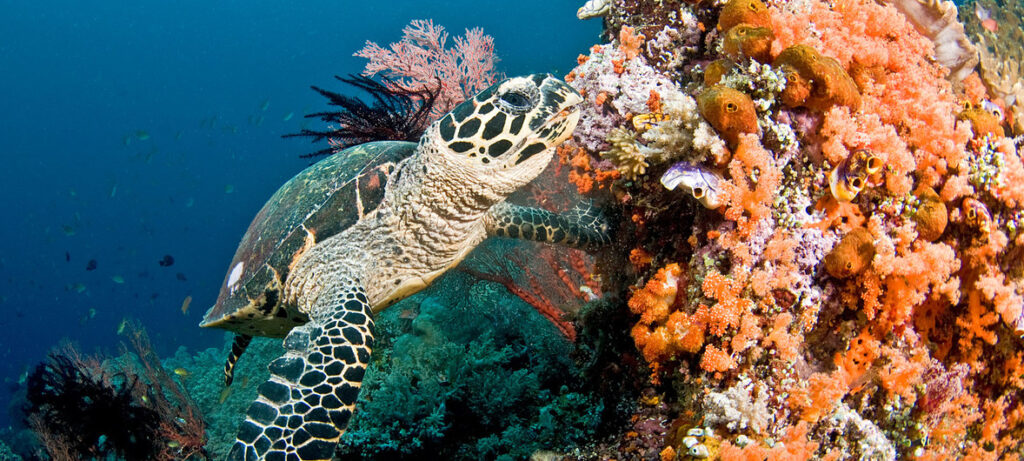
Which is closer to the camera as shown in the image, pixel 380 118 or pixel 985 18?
pixel 985 18

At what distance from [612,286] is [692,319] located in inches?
43.8

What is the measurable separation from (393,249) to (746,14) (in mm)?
2449

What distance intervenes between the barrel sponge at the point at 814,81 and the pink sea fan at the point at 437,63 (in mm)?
3824

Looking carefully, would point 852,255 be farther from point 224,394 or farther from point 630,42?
point 224,394

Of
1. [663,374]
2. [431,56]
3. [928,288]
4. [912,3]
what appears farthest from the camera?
[431,56]

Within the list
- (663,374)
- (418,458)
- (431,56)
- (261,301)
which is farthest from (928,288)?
(431,56)

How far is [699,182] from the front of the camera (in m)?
1.87

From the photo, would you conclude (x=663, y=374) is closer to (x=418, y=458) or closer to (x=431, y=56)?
(x=418, y=458)

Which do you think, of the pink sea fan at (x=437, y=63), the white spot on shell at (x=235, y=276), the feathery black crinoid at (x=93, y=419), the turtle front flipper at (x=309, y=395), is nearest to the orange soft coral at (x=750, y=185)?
the turtle front flipper at (x=309, y=395)

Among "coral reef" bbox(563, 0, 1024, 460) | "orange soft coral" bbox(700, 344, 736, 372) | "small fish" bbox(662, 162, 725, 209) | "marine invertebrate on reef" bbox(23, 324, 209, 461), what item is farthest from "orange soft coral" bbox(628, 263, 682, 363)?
"marine invertebrate on reef" bbox(23, 324, 209, 461)

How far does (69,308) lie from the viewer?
52.6 m

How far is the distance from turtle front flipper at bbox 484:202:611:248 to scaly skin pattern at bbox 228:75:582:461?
0.15 m

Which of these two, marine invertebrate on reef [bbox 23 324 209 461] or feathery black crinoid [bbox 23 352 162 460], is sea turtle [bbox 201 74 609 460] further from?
feathery black crinoid [bbox 23 352 162 460]

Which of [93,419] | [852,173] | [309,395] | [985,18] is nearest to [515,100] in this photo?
[852,173]
